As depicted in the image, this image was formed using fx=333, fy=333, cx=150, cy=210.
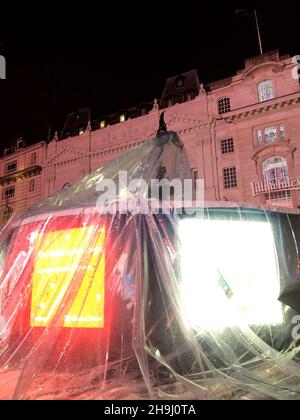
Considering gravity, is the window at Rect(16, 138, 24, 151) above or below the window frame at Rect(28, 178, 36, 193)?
above

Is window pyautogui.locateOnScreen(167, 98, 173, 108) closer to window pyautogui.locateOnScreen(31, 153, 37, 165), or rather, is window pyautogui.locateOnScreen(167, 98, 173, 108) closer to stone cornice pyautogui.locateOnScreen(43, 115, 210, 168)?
stone cornice pyautogui.locateOnScreen(43, 115, 210, 168)

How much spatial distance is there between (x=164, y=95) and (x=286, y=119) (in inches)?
459

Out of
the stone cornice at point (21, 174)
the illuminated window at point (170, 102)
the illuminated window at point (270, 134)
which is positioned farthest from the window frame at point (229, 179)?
the stone cornice at point (21, 174)

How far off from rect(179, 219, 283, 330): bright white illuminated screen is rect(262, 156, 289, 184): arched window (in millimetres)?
18937

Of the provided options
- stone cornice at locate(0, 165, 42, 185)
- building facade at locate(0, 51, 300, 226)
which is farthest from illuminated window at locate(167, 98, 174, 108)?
stone cornice at locate(0, 165, 42, 185)

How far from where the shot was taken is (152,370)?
363cm

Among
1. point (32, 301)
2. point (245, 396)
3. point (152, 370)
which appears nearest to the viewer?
point (245, 396)

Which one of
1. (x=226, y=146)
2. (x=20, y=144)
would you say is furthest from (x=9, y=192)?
(x=226, y=146)

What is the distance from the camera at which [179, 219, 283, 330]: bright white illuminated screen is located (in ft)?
13.5

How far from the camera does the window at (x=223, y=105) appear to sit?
A: 2542cm

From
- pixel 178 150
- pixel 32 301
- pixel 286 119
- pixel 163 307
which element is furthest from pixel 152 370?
pixel 286 119

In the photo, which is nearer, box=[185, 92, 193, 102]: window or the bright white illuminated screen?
the bright white illuminated screen
